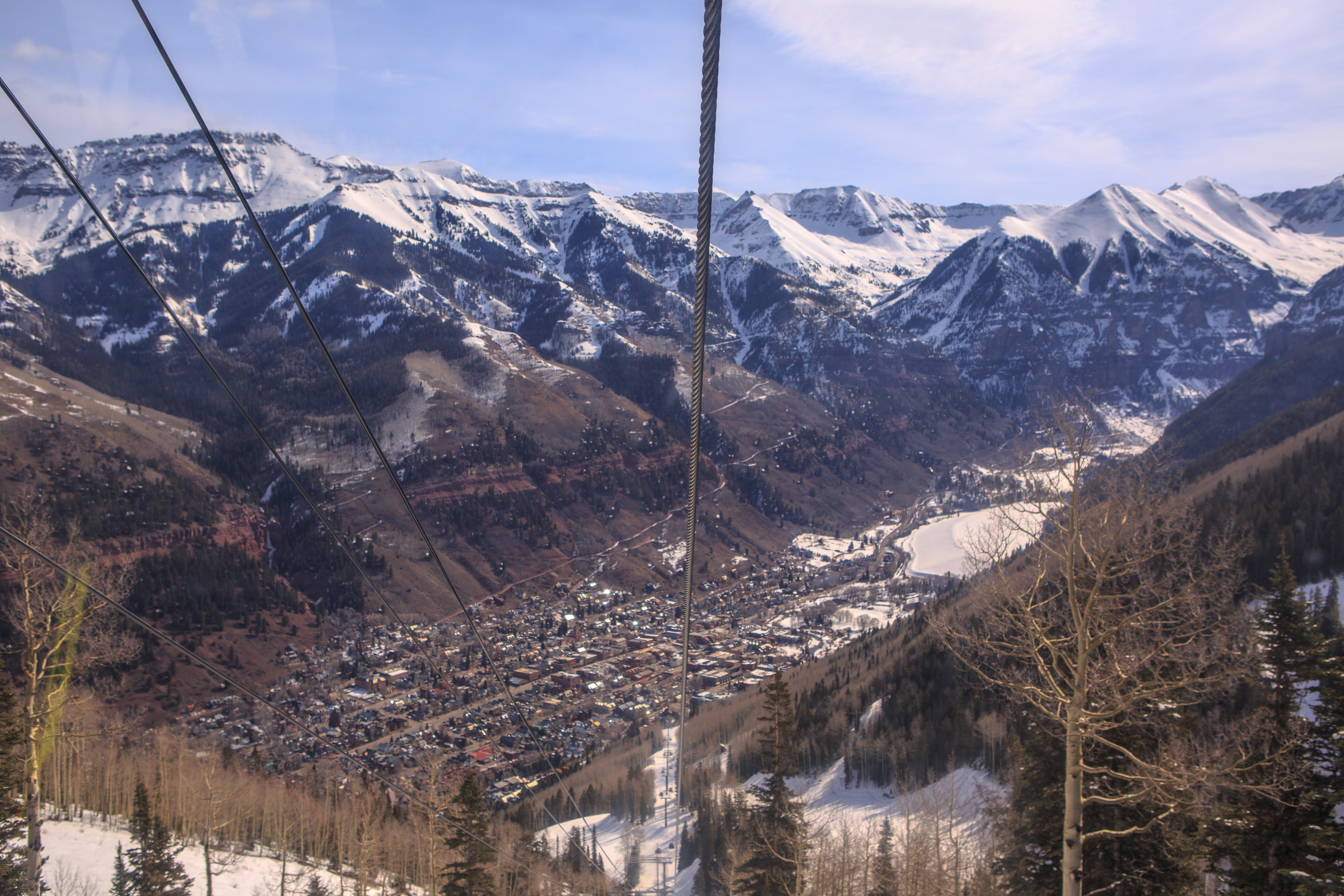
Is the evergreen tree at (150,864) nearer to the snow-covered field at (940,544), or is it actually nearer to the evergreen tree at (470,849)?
the evergreen tree at (470,849)

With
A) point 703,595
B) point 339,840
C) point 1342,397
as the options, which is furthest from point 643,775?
point 1342,397

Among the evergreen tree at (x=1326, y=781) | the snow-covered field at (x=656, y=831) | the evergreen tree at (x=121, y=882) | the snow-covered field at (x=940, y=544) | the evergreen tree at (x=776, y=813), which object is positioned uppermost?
the snow-covered field at (x=940, y=544)

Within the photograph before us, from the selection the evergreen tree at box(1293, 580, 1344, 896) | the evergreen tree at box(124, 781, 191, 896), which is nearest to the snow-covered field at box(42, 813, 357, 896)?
the evergreen tree at box(124, 781, 191, 896)

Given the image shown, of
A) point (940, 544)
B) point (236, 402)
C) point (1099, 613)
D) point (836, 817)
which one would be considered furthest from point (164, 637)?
point (940, 544)

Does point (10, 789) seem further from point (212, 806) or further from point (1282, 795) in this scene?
point (1282, 795)

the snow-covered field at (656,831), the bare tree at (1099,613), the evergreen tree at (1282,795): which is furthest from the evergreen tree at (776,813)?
the bare tree at (1099,613)
